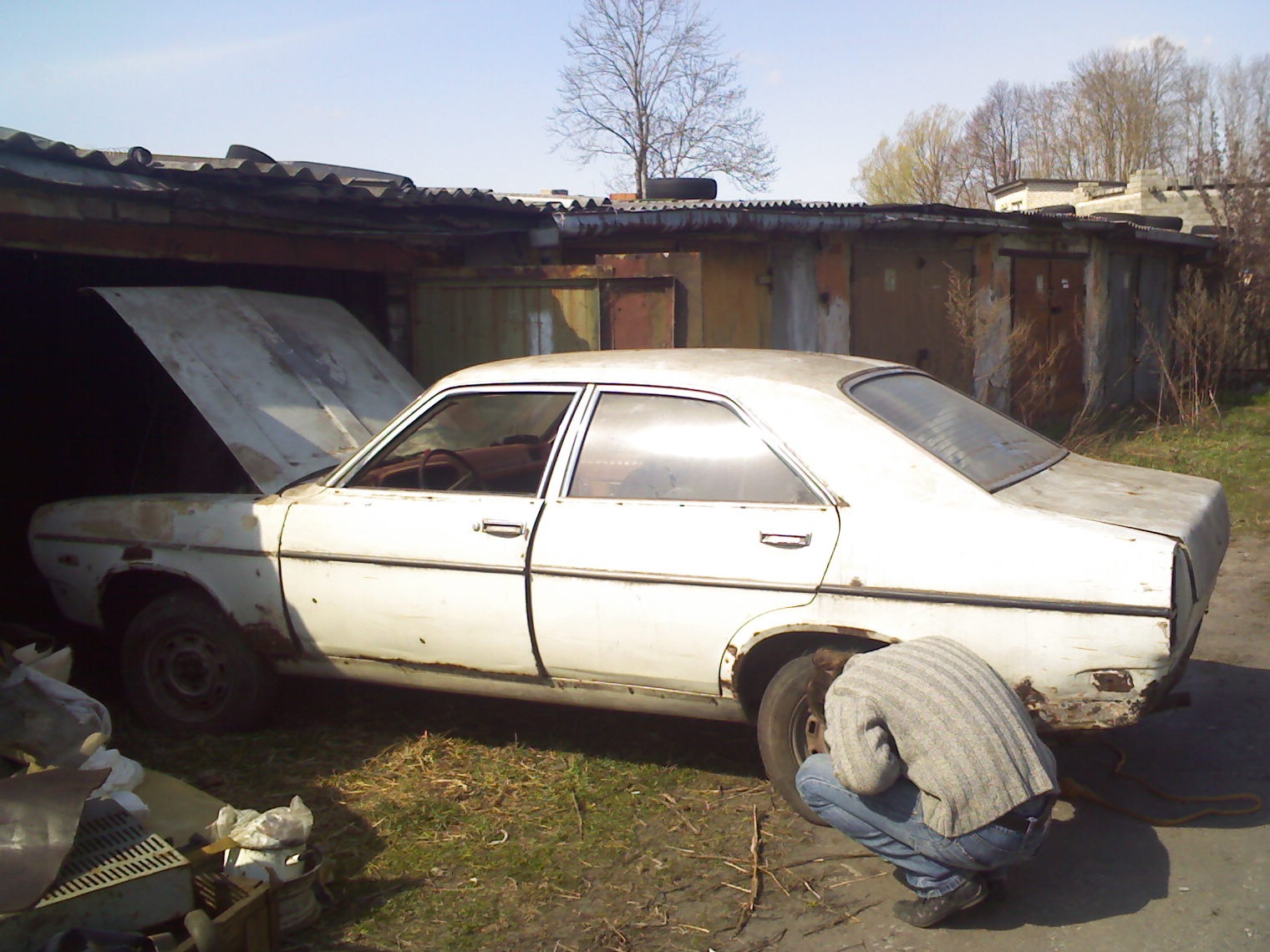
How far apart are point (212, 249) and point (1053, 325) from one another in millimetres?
9917

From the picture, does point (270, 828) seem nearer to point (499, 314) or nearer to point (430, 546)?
point (430, 546)

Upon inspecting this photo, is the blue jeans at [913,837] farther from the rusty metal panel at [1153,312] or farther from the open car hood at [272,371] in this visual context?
the rusty metal panel at [1153,312]

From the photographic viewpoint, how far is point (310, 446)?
508cm

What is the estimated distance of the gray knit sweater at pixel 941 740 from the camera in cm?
286

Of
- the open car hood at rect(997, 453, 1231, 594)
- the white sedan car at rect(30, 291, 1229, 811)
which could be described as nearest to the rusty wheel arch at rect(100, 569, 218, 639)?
the white sedan car at rect(30, 291, 1229, 811)

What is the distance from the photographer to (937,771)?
2883 millimetres

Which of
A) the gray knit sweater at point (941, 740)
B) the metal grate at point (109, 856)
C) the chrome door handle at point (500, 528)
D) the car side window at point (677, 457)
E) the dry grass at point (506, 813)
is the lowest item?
the dry grass at point (506, 813)

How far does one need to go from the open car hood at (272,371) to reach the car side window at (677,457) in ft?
4.90

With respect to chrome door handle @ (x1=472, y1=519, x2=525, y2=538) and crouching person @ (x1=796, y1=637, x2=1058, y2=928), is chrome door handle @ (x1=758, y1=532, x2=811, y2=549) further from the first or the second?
chrome door handle @ (x1=472, y1=519, x2=525, y2=538)

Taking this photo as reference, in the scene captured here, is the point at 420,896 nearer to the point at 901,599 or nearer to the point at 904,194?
the point at 901,599

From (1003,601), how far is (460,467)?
2.26m

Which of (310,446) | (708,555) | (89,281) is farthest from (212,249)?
(708,555)

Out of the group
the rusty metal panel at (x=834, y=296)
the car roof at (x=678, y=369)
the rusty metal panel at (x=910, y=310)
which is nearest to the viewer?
the car roof at (x=678, y=369)

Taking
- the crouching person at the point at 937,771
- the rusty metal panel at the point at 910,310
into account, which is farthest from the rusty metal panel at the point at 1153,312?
the crouching person at the point at 937,771
